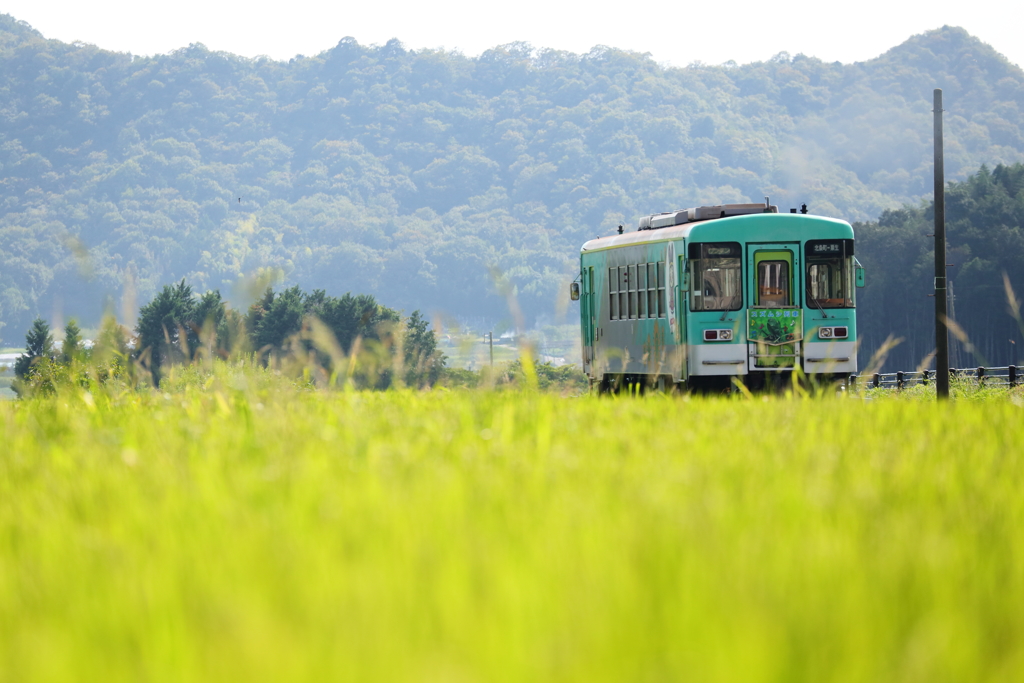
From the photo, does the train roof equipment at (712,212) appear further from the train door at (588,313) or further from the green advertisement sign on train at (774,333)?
the train door at (588,313)

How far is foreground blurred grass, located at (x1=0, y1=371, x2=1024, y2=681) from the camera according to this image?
2.55 meters

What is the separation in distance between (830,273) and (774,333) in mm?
1405

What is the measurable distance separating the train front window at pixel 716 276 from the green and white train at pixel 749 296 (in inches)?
0.6

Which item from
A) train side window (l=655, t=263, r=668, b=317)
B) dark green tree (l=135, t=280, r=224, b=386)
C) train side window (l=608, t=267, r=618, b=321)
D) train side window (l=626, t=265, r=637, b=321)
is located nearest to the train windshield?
train side window (l=655, t=263, r=668, b=317)

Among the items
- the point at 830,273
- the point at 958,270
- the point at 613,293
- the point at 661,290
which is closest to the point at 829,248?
the point at 830,273

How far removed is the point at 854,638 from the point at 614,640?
0.53 metres

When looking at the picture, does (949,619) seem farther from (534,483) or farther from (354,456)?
(354,456)

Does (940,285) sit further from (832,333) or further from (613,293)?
(613,293)

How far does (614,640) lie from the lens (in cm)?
262

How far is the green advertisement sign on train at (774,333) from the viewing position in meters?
19.0

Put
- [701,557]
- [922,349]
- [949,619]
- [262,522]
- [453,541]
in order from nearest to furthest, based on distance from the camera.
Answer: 1. [949,619]
2. [701,557]
3. [453,541]
4. [262,522]
5. [922,349]

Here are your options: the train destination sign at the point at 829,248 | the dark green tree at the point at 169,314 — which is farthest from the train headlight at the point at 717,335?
the dark green tree at the point at 169,314

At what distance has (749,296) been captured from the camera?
19141 mm

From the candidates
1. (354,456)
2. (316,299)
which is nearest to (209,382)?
(354,456)
